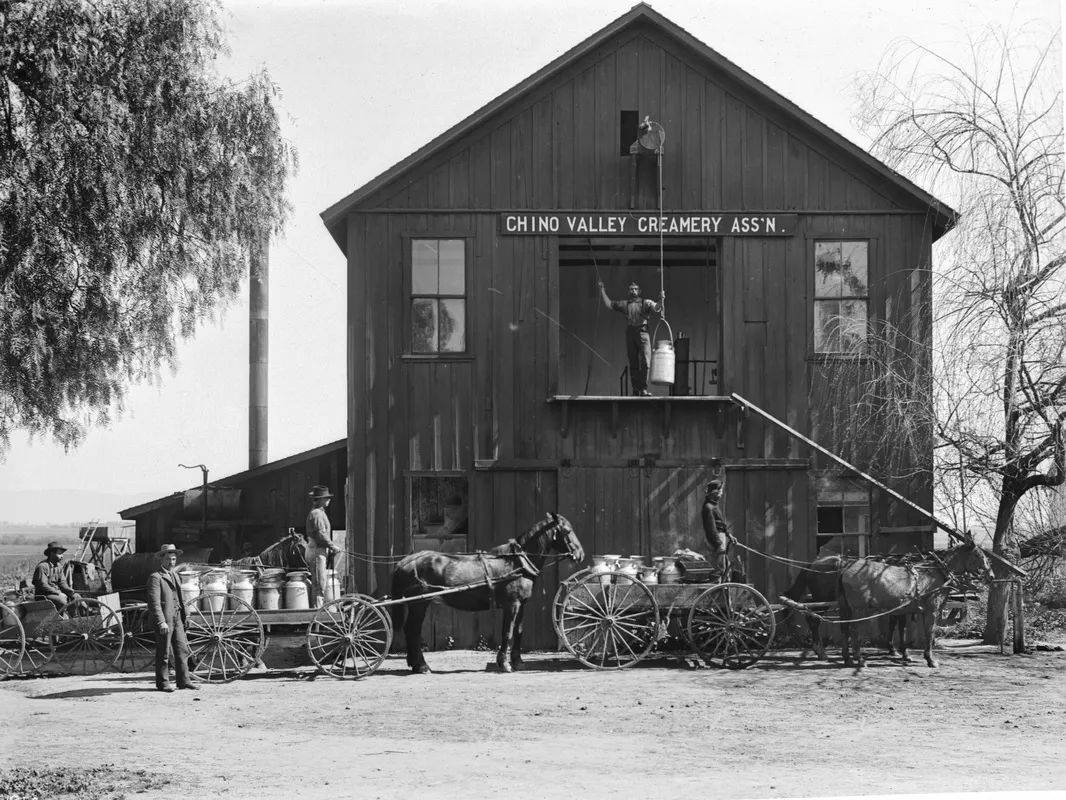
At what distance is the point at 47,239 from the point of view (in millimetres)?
19984

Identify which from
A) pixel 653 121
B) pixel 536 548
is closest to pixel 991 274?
pixel 653 121

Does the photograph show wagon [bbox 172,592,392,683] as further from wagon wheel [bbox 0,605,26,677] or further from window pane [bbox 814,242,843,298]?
window pane [bbox 814,242,843,298]

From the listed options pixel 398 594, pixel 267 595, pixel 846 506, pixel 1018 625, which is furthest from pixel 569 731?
pixel 1018 625

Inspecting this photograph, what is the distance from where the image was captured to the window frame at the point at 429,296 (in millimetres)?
21328

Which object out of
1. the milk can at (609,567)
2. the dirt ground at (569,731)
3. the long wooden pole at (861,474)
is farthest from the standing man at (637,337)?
the dirt ground at (569,731)

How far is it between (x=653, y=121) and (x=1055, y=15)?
6.25 meters

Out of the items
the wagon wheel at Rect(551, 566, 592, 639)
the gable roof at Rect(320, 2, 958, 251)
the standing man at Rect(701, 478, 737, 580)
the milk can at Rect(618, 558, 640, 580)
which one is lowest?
the wagon wheel at Rect(551, 566, 592, 639)

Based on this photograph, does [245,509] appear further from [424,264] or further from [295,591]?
[424,264]

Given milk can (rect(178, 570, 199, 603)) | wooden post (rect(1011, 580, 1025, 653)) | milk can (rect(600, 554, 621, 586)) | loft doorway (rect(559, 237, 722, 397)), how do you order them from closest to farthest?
milk can (rect(178, 570, 199, 603)) < milk can (rect(600, 554, 621, 586)) < wooden post (rect(1011, 580, 1025, 653)) < loft doorway (rect(559, 237, 722, 397))

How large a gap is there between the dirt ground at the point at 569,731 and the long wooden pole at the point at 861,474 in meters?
1.77


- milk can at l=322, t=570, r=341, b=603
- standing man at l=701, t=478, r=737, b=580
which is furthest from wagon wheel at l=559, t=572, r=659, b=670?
milk can at l=322, t=570, r=341, b=603

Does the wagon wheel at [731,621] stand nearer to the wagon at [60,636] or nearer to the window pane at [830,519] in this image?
the window pane at [830,519]

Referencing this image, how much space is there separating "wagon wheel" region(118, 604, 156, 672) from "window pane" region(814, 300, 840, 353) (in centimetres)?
1097

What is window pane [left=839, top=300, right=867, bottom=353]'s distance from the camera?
70.1ft
